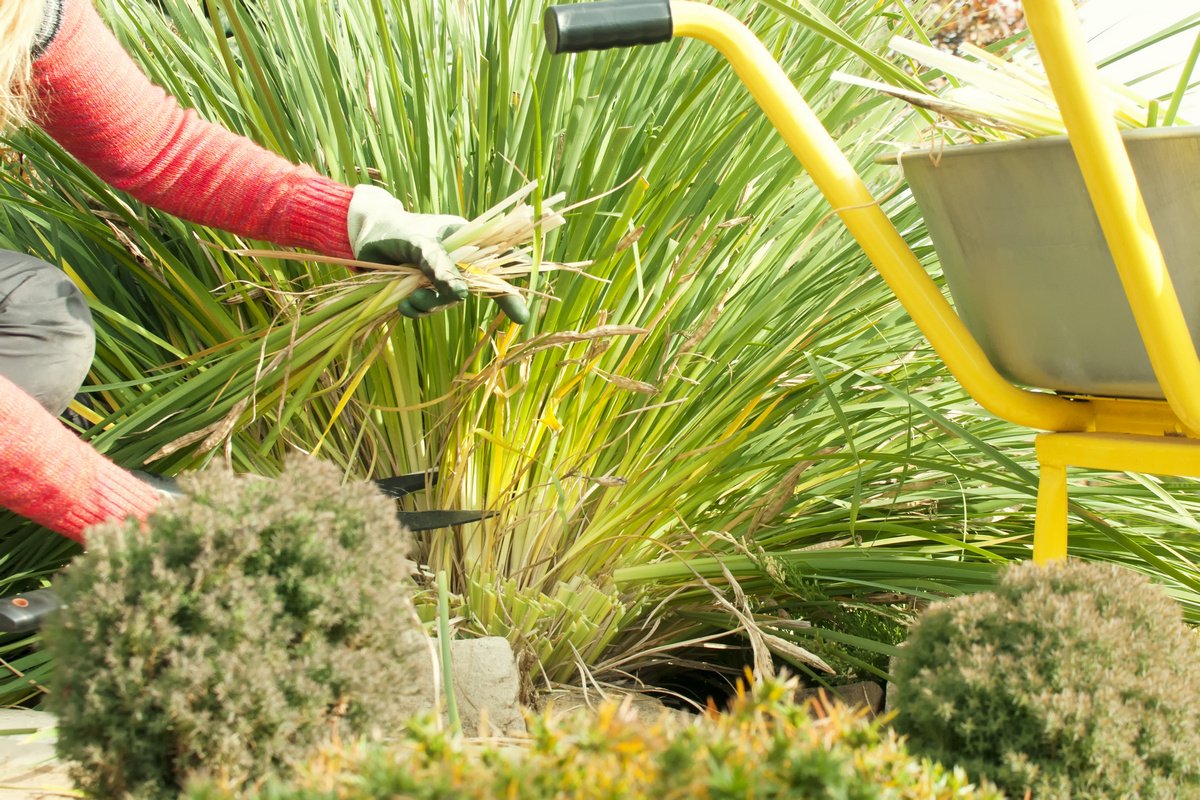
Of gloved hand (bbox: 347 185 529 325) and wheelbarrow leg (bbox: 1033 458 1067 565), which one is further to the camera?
gloved hand (bbox: 347 185 529 325)

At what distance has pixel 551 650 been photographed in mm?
1490

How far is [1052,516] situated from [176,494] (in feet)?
3.42

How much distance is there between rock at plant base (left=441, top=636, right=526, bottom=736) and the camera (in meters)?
1.36

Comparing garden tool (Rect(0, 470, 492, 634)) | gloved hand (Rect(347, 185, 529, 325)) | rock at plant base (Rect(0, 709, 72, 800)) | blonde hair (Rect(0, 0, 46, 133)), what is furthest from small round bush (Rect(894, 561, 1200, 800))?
blonde hair (Rect(0, 0, 46, 133))

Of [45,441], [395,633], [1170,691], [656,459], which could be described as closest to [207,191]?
[45,441]

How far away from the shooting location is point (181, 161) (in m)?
1.48

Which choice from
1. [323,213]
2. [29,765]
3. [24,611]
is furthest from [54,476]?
[323,213]

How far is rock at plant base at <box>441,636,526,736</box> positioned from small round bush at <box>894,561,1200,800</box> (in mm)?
582

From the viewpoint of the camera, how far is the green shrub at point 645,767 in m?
0.64

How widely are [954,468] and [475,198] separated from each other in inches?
31.1

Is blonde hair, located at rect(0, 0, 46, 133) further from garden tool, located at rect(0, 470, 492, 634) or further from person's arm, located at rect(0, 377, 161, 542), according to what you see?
garden tool, located at rect(0, 470, 492, 634)

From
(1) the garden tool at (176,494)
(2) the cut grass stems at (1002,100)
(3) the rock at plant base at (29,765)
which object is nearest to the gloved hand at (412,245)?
(1) the garden tool at (176,494)

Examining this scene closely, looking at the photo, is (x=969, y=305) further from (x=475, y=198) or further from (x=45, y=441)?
(x=45, y=441)

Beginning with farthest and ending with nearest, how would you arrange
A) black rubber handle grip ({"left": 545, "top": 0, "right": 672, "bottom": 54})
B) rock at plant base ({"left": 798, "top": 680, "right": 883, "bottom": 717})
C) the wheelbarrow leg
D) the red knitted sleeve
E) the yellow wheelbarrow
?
1. rock at plant base ({"left": 798, "top": 680, "right": 883, "bottom": 717})
2. the red knitted sleeve
3. the wheelbarrow leg
4. black rubber handle grip ({"left": 545, "top": 0, "right": 672, "bottom": 54})
5. the yellow wheelbarrow
